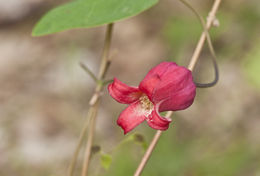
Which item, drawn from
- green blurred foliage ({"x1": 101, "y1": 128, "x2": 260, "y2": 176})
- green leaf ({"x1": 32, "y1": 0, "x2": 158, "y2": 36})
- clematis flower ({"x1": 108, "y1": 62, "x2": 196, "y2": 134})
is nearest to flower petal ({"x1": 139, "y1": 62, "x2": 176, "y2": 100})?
clematis flower ({"x1": 108, "y1": 62, "x2": 196, "y2": 134})

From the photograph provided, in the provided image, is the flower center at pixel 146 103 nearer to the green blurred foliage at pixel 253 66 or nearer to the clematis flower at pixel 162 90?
the clematis flower at pixel 162 90

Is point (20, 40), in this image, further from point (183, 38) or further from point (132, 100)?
point (132, 100)

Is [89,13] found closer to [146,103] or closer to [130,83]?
[146,103]

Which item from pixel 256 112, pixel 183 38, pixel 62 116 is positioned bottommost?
pixel 256 112

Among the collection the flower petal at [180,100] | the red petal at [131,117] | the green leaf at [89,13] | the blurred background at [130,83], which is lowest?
the blurred background at [130,83]

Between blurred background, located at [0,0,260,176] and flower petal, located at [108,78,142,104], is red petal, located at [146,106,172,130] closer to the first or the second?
flower petal, located at [108,78,142,104]

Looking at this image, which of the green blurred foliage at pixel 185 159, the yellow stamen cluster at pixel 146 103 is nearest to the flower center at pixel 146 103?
the yellow stamen cluster at pixel 146 103

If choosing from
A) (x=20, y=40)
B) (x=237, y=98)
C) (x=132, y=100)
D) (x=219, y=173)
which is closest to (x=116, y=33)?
(x=20, y=40)

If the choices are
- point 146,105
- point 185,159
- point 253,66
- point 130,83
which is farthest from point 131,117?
point 130,83
